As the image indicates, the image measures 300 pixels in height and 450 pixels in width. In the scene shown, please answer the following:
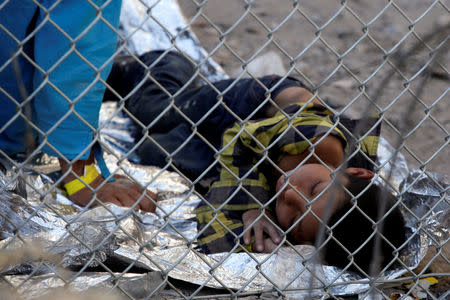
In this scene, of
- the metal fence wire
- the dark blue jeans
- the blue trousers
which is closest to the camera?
the metal fence wire

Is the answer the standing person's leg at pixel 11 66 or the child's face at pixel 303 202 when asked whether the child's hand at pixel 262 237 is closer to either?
the child's face at pixel 303 202

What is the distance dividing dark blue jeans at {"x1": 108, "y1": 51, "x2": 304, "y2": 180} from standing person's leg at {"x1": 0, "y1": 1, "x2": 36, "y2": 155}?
576 mm

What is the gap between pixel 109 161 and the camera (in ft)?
9.04

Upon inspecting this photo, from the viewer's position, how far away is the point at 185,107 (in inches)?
119

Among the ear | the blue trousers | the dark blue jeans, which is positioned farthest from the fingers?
the blue trousers

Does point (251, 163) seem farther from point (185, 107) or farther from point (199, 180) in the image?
point (185, 107)

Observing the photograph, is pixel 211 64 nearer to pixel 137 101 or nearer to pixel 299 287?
pixel 137 101

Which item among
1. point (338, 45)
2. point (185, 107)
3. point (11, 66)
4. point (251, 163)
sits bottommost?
point (251, 163)

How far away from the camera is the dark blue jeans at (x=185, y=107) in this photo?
9.02 ft

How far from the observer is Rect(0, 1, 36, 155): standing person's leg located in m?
2.02

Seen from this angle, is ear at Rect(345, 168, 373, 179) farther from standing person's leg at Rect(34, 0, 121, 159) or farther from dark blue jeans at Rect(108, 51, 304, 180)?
standing person's leg at Rect(34, 0, 121, 159)

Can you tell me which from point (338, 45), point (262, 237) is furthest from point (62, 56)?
point (338, 45)

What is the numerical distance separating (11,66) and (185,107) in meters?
1.11

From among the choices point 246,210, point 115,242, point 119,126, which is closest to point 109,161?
point 119,126
